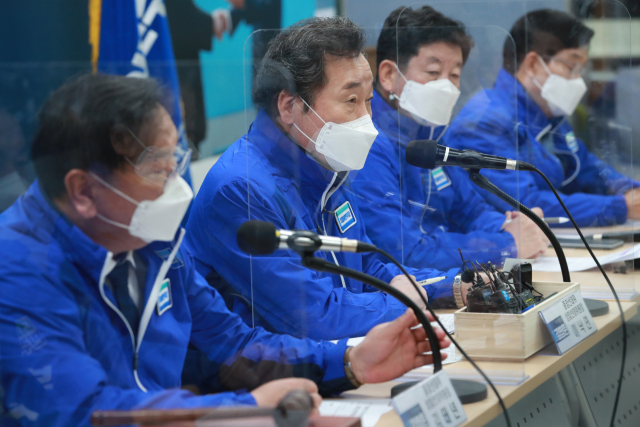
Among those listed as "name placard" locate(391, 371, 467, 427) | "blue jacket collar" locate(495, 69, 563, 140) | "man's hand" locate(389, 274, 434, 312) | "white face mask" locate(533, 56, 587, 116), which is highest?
"white face mask" locate(533, 56, 587, 116)

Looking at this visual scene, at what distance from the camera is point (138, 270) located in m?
1.04

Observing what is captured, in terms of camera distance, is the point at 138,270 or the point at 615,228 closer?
the point at 138,270

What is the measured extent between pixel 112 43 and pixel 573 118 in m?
1.99

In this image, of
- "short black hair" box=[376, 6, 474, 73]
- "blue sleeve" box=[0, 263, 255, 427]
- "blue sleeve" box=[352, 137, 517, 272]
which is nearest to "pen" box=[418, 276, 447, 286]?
"blue sleeve" box=[352, 137, 517, 272]

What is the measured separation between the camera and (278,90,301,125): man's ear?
1.37 metres

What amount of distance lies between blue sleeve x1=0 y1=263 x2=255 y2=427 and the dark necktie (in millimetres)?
61

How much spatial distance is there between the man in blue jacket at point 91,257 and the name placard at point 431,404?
0.23 meters

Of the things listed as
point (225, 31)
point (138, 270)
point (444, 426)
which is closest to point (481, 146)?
point (444, 426)

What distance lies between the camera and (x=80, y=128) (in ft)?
3.17

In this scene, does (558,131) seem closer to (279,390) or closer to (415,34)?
(415,34)

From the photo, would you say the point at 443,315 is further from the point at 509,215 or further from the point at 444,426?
the point at 509,215

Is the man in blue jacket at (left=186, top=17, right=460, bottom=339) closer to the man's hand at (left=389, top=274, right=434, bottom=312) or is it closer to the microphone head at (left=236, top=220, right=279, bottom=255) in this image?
the man's hand at (left=389, top=274, right=434, bottom=312)

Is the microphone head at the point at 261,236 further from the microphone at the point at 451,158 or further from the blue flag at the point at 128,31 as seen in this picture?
the microphone at the point at 451,158

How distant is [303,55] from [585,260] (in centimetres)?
153
